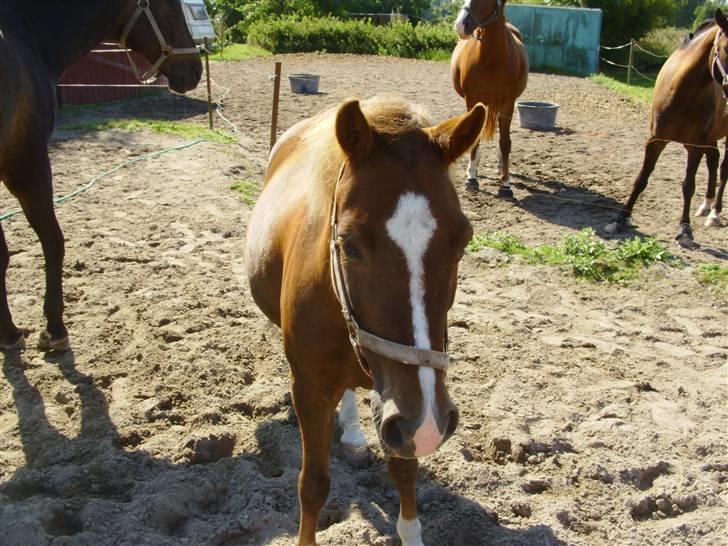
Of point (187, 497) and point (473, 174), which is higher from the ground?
point (473, 174)

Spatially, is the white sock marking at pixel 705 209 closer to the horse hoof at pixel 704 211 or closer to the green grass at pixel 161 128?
the horse hoof at pixel 704 211

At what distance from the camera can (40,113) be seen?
4.07 metres

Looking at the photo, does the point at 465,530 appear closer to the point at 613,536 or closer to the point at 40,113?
the point at 613,536

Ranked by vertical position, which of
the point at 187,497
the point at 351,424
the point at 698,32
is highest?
the point at 698,32

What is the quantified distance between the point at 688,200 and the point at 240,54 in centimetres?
1981

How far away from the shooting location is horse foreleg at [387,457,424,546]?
272cm

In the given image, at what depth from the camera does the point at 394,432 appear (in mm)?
1904

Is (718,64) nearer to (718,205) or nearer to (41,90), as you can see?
(718,205)

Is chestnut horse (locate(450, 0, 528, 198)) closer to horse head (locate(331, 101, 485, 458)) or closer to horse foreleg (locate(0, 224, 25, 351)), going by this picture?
horse foreleg (locate(0, 224, 25, 351))

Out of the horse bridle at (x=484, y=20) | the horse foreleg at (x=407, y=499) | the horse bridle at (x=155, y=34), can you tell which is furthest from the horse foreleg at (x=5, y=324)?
the horse bridle at (x=484, y=20)

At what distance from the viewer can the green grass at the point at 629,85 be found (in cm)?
1593

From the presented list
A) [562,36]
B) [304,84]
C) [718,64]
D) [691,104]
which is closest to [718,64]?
[718,64]

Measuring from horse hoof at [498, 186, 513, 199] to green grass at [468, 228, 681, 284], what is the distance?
1.69 meters

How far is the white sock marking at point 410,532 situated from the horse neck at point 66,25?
11.7 ft
